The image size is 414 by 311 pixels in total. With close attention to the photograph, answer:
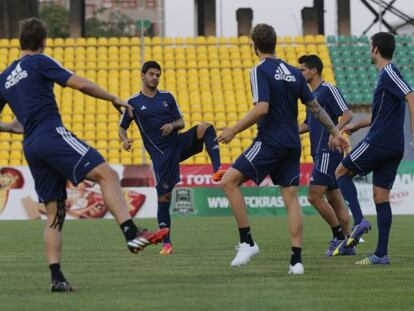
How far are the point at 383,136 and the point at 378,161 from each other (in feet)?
0.88

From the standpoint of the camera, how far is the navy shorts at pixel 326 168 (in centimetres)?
1320

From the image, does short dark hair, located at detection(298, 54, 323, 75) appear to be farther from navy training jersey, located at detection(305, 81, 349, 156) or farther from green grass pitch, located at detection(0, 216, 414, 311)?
green grass pitch, located at detection(0, 216, 414, 311)

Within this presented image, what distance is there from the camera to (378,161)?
11000mm

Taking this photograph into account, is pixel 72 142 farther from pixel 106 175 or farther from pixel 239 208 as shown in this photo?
pixel 239 208

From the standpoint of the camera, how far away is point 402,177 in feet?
89.3

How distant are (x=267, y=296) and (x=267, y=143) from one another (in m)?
2.25

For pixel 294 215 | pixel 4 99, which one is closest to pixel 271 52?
pixel 294 215

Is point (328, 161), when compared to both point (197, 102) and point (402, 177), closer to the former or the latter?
point (402, 177)

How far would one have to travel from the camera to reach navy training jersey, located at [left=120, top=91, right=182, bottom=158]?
13.5m

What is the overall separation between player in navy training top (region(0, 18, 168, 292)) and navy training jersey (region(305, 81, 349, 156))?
4.90 m

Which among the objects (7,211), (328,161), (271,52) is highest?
(271,52)

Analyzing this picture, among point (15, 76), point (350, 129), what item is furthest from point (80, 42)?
point (15, 76)

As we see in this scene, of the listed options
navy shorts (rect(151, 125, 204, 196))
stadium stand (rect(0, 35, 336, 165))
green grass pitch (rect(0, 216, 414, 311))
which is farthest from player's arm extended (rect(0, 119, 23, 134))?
stadium stand (rect(0, 35, 336, 165))

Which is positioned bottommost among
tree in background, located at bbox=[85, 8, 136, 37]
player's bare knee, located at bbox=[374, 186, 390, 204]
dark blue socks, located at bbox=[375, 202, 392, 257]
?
dark blue socks, located at bbox=[375, 202, 392, 257]
